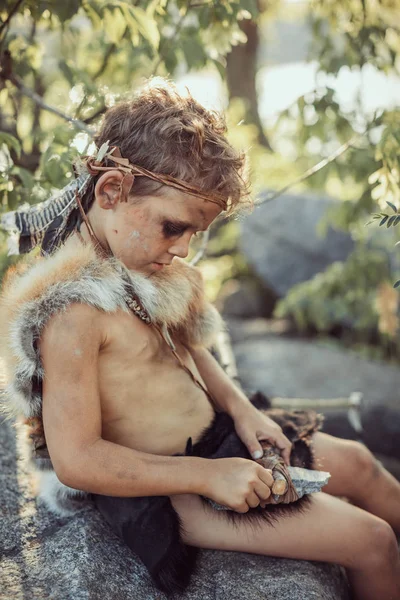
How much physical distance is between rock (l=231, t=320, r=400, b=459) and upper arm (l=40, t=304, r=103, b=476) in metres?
2.07

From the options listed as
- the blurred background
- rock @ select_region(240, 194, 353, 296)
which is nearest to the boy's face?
the blurred background

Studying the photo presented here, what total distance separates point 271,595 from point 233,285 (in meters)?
5.38

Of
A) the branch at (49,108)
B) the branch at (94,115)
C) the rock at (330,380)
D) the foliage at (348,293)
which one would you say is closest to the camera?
the branch at (49,108)

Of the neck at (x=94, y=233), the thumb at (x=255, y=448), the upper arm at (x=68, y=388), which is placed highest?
the neck at (x=94, y=233)

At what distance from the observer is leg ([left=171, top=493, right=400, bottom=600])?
1.87m

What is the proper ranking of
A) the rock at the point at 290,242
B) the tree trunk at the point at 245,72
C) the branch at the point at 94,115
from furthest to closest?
the tree trunk at the point at 245,72 → the rock at the point at 290,242 → the branch at the point at 94,115

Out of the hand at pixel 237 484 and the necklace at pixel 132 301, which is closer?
the hand at pixel 237 484

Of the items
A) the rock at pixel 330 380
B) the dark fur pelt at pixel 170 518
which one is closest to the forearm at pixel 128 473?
the dark fur pelt at pixel 170 518

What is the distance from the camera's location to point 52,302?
172 centimetres

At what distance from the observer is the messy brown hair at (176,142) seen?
1.79 meters

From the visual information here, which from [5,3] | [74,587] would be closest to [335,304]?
[5,3]

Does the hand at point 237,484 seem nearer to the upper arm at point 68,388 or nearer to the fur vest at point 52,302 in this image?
the upper arm at point 68,388

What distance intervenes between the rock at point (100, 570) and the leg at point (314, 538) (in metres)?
0.05

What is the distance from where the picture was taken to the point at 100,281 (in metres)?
1.78
